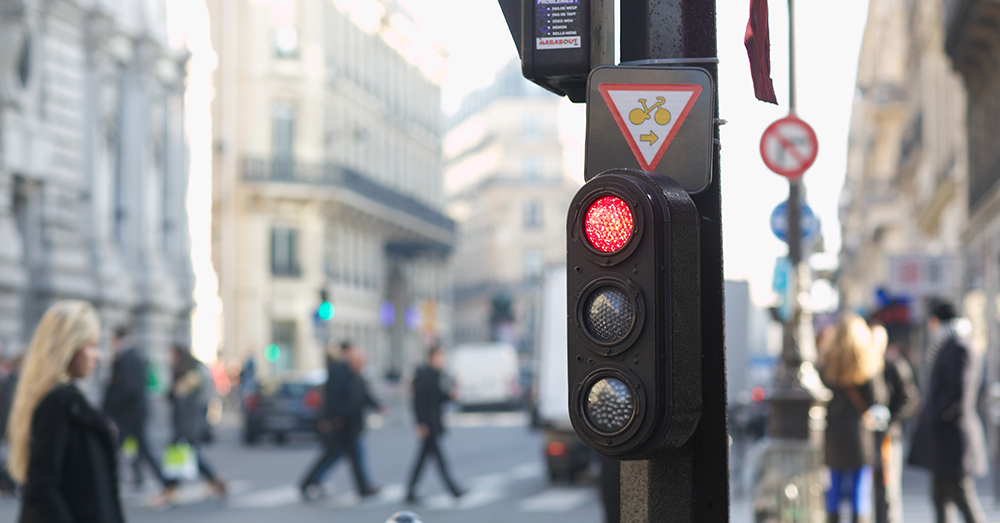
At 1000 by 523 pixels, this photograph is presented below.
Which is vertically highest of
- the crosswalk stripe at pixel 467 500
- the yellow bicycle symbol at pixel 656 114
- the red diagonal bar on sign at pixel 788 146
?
the red diagonal bar on sign at pixel 788 146

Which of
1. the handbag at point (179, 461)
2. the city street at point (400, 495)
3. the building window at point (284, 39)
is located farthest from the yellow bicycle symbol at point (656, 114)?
Result: the building window at point (284, 39)

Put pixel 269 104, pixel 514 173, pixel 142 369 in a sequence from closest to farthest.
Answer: pixel 142 369 → pixel 269 104 → pixel 514 173

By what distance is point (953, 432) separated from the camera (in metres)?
9.74

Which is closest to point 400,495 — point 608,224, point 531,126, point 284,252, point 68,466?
point 68,466

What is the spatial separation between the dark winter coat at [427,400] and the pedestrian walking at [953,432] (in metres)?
7.65

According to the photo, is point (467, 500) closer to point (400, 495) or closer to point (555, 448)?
point (400, 495)

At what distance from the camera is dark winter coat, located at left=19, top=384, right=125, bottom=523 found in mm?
5152

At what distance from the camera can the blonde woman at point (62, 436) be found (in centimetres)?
518

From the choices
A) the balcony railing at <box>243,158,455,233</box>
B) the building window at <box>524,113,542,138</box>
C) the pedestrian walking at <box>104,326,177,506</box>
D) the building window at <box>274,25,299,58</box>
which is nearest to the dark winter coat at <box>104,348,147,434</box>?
the pedestrian walking at <box>104,326,177,506</box>

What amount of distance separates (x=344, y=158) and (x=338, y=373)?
136 feet

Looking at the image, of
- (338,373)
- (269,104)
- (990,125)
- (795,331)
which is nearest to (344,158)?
(269,104)

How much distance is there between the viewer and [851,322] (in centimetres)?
993

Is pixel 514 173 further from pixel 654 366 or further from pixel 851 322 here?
pixel 654 366

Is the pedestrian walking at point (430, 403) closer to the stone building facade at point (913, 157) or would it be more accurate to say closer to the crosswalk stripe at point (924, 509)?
the crosswalk stripe at point (924, 509)
